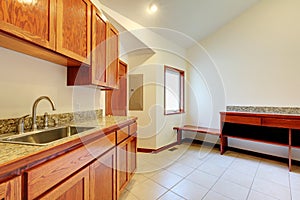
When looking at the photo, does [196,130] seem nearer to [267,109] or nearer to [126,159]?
[267,109]

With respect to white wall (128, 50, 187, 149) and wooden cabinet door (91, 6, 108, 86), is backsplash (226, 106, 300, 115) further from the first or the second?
wooden cabinet door (91, 6, 108, 86)

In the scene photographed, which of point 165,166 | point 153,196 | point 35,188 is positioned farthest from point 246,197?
point 35,188

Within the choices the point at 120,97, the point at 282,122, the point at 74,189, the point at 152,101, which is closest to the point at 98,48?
the point at 74,189

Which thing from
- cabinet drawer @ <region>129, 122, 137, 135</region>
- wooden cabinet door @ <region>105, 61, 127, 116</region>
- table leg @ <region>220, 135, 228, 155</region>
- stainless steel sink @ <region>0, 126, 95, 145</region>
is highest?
wooden cabinet door @ <region>105, 61, 127, 116</region>

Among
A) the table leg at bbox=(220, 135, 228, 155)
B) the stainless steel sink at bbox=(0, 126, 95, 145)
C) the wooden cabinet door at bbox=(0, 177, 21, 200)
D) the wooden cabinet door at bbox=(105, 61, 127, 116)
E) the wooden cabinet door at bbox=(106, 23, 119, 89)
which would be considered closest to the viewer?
the wooden cabinet door at bbox=(0, 177, 21, 200)

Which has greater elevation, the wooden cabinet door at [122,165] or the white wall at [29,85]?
the white wall at [29,85]

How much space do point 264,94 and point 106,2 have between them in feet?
10.8

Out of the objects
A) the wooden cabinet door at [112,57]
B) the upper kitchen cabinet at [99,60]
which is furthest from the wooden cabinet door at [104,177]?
the wooden cabinet door at [112,57]

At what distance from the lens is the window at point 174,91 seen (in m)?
4.24

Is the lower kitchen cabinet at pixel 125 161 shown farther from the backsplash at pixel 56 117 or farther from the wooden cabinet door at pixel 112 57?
the wooden cabinet door at pixel 112 57

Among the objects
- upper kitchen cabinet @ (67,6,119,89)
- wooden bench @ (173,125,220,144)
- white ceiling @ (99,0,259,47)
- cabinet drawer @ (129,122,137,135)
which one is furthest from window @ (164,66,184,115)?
upper kitchen cabinet @ (67,6,119,89)

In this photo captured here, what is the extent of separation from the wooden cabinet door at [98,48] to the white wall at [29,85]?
0.34 m

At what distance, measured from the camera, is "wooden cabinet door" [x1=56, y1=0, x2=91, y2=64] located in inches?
52.1

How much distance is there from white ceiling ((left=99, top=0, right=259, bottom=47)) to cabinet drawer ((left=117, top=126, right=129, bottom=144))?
5.61 ft
